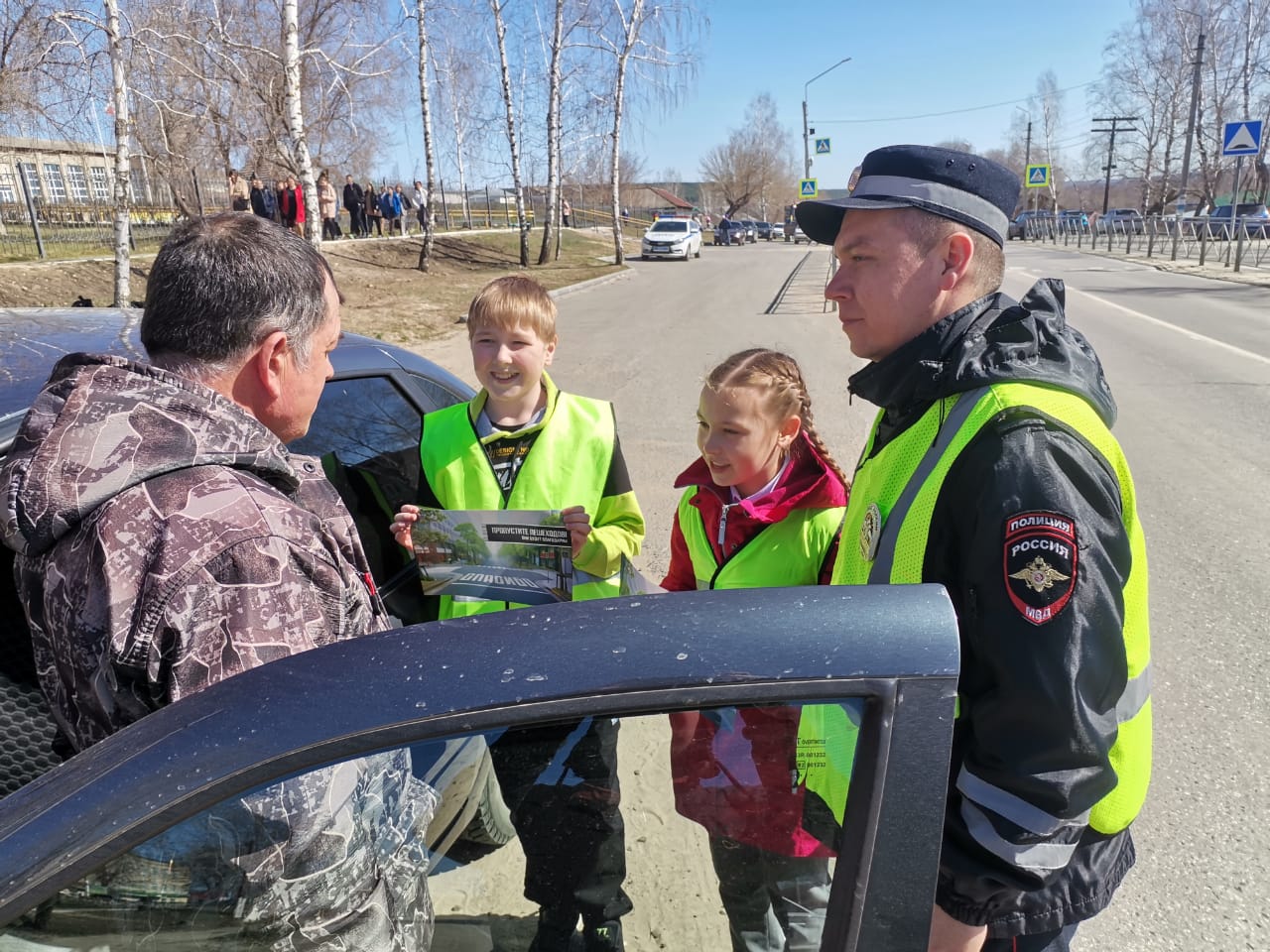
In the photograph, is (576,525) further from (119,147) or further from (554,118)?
(554,118)

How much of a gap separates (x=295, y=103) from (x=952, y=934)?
13830 millimetres

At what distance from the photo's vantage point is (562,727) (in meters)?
0.96

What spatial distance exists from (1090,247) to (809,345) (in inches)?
1250

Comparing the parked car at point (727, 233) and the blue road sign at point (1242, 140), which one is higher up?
the blue road sign at point (1242, 140)

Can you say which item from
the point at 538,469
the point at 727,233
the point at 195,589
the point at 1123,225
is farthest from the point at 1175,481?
the point at 727,233

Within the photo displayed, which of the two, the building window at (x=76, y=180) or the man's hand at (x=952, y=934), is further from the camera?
the building window at (x=76, y=180)

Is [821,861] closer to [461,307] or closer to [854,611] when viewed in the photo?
[854,611]

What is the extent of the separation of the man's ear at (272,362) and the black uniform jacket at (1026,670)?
1092 mm

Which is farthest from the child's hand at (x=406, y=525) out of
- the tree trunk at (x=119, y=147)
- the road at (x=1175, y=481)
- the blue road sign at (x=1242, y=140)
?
the blue road sign at (x=1242, y=140)

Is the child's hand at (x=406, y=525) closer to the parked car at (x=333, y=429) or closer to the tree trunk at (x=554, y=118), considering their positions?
the parked car at (x=333, y=429)

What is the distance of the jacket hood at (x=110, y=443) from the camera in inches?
Answer: 46.3

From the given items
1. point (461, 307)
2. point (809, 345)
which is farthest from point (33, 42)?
point (809, 345)

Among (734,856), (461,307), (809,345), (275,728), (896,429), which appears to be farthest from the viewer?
(461,307)

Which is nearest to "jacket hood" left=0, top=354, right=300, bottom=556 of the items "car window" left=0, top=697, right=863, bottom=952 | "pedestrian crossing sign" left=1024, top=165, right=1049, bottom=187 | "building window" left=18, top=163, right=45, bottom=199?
"car window" left=0, top=697, right=863, bottom=952
